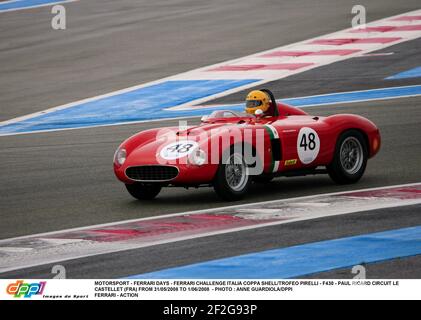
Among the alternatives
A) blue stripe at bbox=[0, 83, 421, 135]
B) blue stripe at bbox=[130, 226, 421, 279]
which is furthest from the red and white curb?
blue stripe at bbox=[0, 83, 421, 135]

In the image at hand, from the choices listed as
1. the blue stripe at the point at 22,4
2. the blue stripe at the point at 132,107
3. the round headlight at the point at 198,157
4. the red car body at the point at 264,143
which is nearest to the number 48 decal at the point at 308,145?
the red car body at the point at 264,143

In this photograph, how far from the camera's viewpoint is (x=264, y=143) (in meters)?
12.1

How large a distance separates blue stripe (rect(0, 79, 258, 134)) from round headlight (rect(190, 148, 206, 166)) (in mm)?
8652

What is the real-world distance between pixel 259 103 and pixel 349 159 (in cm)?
120

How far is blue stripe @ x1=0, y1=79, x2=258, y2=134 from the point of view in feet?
67.3

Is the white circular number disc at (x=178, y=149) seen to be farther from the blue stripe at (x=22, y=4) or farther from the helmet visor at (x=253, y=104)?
the blue stripe at (x=22, y=4)

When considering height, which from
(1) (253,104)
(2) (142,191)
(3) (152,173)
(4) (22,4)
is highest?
(4) (22,4)

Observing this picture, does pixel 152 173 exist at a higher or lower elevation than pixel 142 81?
higher

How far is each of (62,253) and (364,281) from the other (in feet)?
9.55

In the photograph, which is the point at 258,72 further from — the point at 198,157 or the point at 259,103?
Answer: the point at 198,157

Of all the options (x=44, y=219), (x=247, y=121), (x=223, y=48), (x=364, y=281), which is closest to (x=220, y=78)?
(x=223, y=48)

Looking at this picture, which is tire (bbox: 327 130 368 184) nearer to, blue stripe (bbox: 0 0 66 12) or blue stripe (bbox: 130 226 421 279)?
blue stripe (bbox: 130 226 421 279)

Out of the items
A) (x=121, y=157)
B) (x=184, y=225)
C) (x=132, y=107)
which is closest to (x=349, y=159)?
(x=121, y=157)

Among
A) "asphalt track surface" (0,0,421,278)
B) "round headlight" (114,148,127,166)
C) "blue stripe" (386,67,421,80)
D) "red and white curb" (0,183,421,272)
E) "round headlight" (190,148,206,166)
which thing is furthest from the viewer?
"blue stripe" (386,67,421,80)
